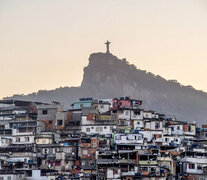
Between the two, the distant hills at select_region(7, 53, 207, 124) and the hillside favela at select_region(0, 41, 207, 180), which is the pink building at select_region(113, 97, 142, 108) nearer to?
the hillside favela at select_region(0, 41, 207, 180)

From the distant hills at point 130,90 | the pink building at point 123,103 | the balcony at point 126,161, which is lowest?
the balcony at point 126,161

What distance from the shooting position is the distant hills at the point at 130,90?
164750 mm

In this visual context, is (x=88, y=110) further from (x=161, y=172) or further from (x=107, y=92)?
(x=107, y=92)

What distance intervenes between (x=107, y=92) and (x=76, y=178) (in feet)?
346

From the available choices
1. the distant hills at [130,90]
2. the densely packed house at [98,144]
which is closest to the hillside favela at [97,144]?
the densely packed house at [98,144]

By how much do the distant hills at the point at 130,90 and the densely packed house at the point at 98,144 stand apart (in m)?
63.7

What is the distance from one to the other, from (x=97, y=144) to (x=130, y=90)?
100715mm

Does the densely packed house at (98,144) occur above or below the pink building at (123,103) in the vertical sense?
below

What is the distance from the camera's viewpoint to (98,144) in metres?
79.0

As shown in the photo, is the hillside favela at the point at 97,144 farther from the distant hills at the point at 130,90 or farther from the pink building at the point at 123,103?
the distant hills at the point at 130,90

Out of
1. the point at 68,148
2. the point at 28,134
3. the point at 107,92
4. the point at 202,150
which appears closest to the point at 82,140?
the point at 68,148

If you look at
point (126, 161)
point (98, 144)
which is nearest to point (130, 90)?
point (98, 144)

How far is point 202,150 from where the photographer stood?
79812 millimetres

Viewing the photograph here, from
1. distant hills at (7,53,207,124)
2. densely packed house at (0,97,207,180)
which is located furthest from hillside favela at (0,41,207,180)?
distant hills at (7,53,207,124)
